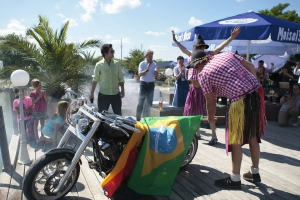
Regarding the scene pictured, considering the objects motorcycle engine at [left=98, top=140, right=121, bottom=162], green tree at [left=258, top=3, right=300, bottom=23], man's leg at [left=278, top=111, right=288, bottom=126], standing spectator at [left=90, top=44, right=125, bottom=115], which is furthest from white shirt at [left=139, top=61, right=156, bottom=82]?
green tree at [left=258, top=3, right=300, bottom=23]

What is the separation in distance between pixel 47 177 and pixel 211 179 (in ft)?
6.08

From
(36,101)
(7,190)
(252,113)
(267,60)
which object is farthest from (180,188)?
(267,60)

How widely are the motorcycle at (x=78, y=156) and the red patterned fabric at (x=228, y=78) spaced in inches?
34.9

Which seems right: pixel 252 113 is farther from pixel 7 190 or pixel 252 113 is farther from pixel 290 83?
pixel 290 83

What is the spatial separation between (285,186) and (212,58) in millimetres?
1679

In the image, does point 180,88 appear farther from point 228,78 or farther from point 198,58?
point 228,78

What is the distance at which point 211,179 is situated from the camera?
10.4 ft

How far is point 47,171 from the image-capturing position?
2514 millimetres

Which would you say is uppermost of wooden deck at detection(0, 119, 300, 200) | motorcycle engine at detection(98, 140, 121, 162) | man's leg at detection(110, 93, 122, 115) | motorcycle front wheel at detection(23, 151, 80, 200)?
man's leg at detection(110, 93, 122, 115)

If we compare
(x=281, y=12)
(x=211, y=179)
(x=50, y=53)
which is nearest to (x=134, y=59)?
(x=281, y=12)

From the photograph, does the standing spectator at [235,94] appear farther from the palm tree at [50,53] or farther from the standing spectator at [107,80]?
the palm tree at [50,53]

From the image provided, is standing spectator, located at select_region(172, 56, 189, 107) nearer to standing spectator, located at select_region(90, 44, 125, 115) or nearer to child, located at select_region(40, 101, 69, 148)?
standing spectator, located at select_region(90, 44, 125, 115)

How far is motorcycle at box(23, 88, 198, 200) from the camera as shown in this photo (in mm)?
2406

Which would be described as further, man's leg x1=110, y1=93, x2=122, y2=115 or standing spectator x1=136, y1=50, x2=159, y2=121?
standing spectator x1=136, y1=50, x2=159, y2=121
